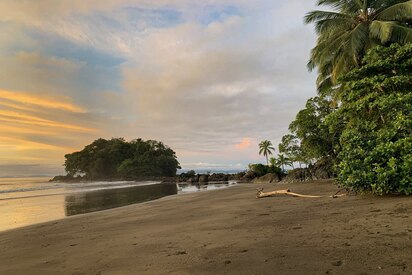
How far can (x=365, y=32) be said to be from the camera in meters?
17.0

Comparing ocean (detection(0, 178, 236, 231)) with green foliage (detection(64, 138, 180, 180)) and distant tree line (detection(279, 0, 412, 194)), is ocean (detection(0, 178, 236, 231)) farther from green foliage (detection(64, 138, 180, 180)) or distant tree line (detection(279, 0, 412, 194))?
green foliage (detection(64, 138, 180, 180))

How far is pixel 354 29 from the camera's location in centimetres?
1712

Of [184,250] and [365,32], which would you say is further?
[365,32]

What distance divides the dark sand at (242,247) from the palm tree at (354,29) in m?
11.1

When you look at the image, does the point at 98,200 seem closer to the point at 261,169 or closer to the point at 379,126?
the point at 379,126

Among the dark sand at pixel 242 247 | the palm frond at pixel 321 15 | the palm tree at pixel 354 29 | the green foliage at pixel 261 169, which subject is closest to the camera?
the dark sand at pixel 242 247

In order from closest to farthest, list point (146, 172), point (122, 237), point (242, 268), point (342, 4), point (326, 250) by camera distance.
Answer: point (242, 268)
point (326, 250)
point (122, 237)
point (342, 4)
point (146, 172)

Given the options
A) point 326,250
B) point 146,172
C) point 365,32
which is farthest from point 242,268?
point 146,172

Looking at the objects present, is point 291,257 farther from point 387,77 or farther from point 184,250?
point 387,77

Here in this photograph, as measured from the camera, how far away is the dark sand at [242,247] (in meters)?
4.08

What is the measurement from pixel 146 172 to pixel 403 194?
73718mm

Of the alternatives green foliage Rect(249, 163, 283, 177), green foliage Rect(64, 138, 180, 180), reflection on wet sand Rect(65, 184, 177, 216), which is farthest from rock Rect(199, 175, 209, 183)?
reflection on wet sand Rect(65, 184, 177, 216)

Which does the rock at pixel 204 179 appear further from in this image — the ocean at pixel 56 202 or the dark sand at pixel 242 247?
the dark sand at pixel 242 247

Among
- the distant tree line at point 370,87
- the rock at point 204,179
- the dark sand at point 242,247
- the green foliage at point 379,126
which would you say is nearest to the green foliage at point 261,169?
the rock at point 204,179
